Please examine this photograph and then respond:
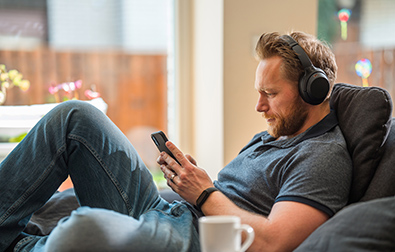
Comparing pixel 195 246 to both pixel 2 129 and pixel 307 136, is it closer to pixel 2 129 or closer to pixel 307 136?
pixel 307 136

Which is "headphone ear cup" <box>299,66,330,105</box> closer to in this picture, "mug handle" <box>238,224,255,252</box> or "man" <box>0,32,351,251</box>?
"man" <box>0,32,351,251</box>

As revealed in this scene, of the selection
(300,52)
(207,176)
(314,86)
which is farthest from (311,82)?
(207,176)

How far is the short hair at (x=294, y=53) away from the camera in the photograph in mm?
1381

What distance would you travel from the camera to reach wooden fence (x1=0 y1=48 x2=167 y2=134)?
96.1 inches

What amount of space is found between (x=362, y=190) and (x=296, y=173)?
201 mm

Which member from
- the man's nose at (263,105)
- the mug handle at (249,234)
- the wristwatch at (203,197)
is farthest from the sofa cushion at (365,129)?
the mug handle at (249,234)

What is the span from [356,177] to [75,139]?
807mm

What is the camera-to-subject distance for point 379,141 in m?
1.24

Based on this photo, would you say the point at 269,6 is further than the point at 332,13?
No

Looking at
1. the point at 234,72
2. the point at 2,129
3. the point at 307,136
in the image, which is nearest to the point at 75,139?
the point at 307,136

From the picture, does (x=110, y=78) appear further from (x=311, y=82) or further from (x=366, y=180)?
(x=366, y=180)

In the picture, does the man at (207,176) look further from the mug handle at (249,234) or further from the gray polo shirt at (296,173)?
the mug handle at (249,234)

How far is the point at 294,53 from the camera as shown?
139 centimetres

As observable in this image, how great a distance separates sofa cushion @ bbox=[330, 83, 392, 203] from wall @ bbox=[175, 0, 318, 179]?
1.05 m
